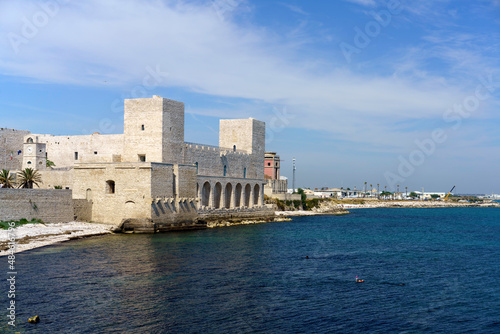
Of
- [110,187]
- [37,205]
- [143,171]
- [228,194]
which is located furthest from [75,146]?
[37,205]

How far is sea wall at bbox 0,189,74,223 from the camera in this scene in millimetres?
32344

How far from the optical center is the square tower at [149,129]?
140 feet

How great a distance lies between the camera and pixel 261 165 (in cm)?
6412

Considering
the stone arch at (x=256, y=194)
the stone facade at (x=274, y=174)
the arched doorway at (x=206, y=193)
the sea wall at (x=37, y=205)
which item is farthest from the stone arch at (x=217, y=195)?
the stone facade at (x=274, y=174)

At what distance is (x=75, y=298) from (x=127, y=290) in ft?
7.17

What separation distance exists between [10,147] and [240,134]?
25946mm

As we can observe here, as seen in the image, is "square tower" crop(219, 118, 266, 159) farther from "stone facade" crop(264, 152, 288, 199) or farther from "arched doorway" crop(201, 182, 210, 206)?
"stone facade" crop(264, 152, 288, 199)

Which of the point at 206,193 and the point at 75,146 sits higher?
the point at 75,146

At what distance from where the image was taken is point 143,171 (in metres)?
39.5

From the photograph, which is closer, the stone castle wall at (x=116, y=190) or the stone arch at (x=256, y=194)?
the stone castle wall at (x=116, y=190)

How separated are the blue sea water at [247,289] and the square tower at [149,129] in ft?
35.7

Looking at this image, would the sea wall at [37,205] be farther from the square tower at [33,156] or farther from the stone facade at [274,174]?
the stone facade at [274,174]

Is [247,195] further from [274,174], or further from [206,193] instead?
[274,174]

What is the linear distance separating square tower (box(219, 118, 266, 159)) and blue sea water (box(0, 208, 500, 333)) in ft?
92.2
